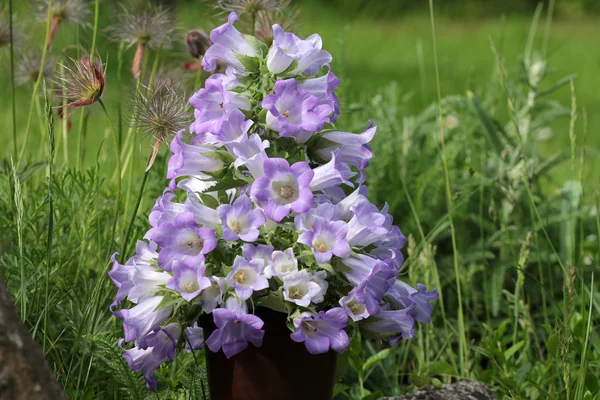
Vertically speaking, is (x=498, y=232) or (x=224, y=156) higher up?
(x=224, y=156)

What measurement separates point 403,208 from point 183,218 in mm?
1788

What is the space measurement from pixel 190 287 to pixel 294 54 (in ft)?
1.49

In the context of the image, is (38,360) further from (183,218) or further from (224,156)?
(224,156)

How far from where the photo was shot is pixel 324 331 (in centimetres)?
136

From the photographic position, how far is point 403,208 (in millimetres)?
3029

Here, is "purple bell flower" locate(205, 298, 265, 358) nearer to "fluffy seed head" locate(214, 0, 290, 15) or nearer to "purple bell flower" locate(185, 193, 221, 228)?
"purple bell flower" locate(185, 193, 221, 228)

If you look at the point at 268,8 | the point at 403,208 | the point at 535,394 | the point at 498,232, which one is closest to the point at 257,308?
the point at 268,8

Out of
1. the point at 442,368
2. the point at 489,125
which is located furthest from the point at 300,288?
the point at 489,125

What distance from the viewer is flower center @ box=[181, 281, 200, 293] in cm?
134

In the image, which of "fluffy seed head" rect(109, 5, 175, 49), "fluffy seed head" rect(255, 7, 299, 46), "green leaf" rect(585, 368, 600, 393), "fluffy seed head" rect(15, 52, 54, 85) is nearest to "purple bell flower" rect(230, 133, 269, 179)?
"fluffy seed head" rect(255, 7, 299, 46)

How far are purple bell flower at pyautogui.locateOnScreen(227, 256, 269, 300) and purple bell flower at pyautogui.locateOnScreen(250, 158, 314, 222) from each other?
0.28 ft

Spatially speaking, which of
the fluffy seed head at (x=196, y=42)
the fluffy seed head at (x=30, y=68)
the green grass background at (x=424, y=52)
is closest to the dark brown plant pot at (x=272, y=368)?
the fluffy seed head at (x=196, y=42)

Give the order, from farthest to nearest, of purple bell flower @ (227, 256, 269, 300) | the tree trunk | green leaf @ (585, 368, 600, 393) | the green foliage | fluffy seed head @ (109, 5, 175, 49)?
fluffy seed head @ (109, 5, 175, 49), green leaf @ (585, 368, 600, 393), the green foliage, purple bell flower @ (227, 256, 269, 300), the tree trunk

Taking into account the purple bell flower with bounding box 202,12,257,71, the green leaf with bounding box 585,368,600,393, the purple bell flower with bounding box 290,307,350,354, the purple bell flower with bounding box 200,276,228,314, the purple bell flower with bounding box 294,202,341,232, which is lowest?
the green leaf with bounding box 585,368,600,393
